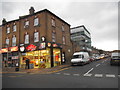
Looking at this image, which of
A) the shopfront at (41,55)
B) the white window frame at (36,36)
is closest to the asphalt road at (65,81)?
the shopfront at (41,55)

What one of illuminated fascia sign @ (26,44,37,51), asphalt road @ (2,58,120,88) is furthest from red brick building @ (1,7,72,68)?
asphalt road @ (2,58,120,88)

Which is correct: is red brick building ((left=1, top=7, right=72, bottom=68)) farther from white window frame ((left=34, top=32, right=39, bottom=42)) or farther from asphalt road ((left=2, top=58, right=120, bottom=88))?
asphalt road ((left=2, top=58, right=120, bottom=88))

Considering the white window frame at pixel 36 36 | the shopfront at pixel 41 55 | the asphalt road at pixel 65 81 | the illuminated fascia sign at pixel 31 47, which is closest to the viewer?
the asphalt road at pixel 65 81

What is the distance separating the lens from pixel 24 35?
20.4m

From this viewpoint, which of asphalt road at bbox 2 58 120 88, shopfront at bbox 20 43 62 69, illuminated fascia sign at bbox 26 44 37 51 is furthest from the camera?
illuminated fascia sign at bbox 26 44 37 51

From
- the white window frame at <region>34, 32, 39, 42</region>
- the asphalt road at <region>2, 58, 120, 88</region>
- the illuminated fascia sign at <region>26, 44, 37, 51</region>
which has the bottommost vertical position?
the asphalt road at <region>2, 58, 120, 88</region>

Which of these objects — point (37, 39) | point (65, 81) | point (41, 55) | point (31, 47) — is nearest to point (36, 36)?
point (37, 39)

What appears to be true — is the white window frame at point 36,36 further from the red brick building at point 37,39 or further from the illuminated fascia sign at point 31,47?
the illuminated fascia sign at point 31,47

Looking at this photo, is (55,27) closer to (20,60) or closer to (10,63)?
(20,60)

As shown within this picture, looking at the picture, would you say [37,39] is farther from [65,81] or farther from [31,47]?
[65,81]

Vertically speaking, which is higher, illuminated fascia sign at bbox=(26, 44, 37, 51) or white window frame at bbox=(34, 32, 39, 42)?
white window frame at bbox=(34, 32, 39, 42)

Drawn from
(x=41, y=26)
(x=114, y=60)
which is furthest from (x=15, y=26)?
(x=114, y=60)

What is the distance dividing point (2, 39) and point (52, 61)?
49.6ft

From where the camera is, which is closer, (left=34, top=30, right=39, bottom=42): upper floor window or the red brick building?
the red brick building
